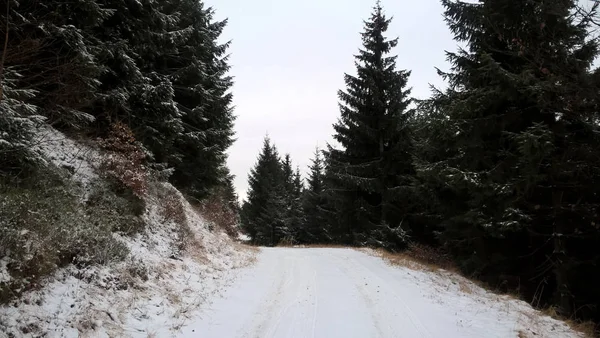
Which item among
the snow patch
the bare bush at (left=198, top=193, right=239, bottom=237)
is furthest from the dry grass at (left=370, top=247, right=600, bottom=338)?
the bare bush at (left=198, top=193, right=239, bottom=237)

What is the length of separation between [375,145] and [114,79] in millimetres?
16380

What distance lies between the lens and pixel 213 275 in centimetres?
933

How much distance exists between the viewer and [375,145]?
23.0 m

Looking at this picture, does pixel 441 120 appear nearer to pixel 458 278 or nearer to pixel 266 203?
pixel 458 278

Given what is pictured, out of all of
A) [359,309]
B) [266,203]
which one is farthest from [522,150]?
[266,203]

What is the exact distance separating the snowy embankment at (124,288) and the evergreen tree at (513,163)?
7.90 m

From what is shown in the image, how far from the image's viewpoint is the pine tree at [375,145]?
70.4 ft

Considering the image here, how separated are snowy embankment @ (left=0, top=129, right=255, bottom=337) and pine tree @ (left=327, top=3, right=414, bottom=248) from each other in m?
12.7

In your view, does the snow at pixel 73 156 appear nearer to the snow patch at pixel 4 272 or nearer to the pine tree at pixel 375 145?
the snow patch at pixel 4 272

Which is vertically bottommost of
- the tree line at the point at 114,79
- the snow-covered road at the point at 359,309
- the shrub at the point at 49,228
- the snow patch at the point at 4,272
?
the snow-covered road at the point at 359,309

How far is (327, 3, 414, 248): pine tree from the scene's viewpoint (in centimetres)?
2145

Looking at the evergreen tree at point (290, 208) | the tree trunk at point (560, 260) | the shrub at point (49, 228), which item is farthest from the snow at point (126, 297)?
the evergreen tree at point (290, 208)

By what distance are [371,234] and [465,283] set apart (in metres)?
11.7

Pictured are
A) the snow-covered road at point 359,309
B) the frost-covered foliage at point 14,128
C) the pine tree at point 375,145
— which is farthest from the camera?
the pine tree at point 375,145
